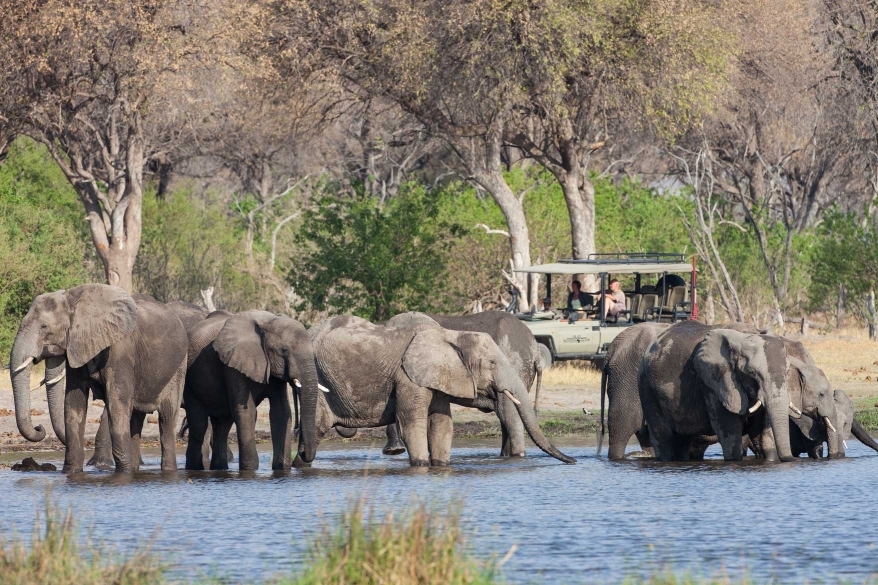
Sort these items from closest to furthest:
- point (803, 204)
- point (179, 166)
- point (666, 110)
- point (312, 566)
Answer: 1. point (312, 566)
2. point (666, 110)
3. point (803, 204)
4. point (179, 166)

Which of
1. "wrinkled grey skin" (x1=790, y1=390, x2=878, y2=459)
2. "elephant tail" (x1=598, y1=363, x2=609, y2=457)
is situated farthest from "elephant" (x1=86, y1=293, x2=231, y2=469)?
"wrinkled grey skin" (x1=790, y1=390, x2=878, y2=459)

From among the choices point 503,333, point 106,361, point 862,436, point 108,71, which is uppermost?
point 108,71

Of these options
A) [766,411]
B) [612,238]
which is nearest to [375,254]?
[612,238]

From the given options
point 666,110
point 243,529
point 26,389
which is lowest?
point 243,529

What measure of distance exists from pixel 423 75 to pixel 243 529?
19049 millimetres

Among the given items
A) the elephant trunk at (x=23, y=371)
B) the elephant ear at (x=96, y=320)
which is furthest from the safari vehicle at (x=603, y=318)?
the elephant trunk at (x=23, y=371)

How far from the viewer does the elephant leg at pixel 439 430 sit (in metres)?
16.6

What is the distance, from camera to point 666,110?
31.9m

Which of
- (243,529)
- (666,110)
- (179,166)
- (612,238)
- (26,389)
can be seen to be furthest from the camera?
(179,166)

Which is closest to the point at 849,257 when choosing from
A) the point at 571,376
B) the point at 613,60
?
the point at 613,60

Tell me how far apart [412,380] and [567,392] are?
9.01 meters

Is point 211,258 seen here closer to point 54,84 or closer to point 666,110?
point 54,84

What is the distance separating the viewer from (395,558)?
885cm

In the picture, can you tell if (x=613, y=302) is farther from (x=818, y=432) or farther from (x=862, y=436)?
(x=818, y=432)
